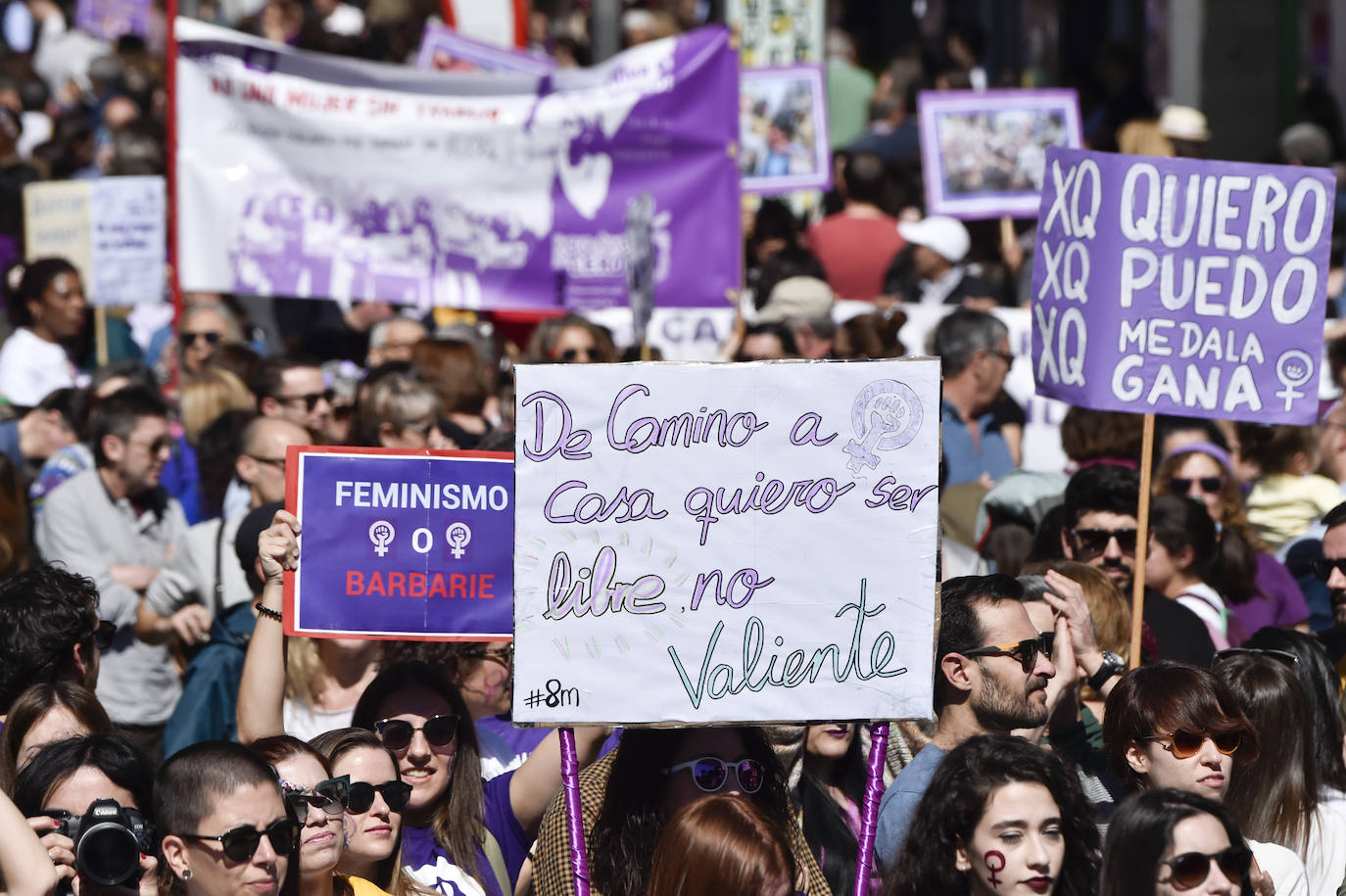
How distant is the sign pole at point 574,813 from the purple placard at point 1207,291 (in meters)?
2.40

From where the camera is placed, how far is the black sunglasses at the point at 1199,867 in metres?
3.84

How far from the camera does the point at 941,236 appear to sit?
1101 centimetres

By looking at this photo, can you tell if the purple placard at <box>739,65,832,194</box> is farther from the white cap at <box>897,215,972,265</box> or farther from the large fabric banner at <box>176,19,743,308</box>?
the large fabric banner at <box>176,19,743,308</box>

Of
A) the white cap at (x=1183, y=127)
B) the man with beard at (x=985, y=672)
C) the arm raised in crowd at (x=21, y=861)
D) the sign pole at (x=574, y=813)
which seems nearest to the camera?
the arm raised in crowd at (x=21, y=861)

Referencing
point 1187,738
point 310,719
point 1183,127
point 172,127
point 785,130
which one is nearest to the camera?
point 1187,738

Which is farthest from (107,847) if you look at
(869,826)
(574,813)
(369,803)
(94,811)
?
(869,826)

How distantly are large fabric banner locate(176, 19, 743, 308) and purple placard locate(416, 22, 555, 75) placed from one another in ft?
6.38

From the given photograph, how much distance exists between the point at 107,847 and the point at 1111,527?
11.3 feet

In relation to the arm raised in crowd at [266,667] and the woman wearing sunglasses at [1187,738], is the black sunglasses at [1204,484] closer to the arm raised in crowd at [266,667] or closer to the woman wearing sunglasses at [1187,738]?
the woman wearing sunglasses at [1187,738]

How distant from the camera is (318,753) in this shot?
4.41 meters

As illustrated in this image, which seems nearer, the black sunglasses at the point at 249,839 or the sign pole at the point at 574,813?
the black sunglasses at the point at 249,839

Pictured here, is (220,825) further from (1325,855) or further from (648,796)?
(1325,855)

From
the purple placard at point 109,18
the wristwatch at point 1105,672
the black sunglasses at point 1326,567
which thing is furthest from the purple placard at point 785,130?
the purple placard at point 109,18

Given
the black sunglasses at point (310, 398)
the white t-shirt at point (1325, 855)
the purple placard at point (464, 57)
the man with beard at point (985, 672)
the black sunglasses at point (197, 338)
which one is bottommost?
the white t-shirt at point (1325, 855)
